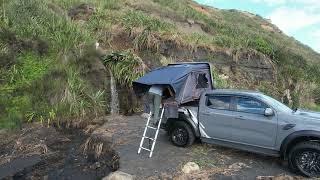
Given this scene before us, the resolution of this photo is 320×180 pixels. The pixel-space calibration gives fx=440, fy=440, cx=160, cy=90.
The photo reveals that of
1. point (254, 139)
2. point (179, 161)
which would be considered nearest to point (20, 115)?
point (179, 161)

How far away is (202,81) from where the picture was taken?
12523 millimetres

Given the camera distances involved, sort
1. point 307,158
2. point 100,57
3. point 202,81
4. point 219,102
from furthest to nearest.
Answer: point 100,57 → point 202,81 → point 219,102 → point 307,158

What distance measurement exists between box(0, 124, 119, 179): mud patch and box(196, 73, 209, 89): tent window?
3013 mm

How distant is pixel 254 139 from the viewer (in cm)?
1042

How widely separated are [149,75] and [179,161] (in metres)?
2.53

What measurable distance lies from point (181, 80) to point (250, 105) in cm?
190

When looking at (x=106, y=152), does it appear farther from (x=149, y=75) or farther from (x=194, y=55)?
(x=194, y=55)

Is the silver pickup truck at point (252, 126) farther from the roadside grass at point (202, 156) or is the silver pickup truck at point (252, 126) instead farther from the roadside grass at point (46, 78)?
the roadside grass at point (46, 78)

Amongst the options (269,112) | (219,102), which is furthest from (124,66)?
(269,112)

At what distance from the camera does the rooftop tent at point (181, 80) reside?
37.3 ft

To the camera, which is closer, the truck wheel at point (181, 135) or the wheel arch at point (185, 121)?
the wheel arch at point (185, 121)

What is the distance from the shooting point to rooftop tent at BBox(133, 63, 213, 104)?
11.4 metres

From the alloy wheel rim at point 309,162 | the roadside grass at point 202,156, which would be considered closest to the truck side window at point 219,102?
the roadside grass at point 202,156

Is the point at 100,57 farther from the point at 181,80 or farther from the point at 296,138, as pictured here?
the point at 296,138
